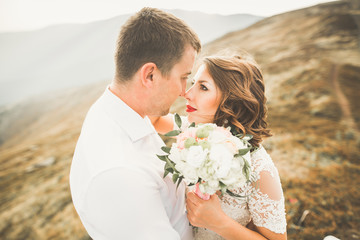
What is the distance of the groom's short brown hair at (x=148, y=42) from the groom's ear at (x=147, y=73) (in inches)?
1.7

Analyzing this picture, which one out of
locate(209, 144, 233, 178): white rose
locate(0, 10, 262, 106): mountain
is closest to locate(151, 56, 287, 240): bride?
locate(209, 144, 233, 178): white rose

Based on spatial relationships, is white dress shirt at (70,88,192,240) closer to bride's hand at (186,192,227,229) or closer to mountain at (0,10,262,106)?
bride's hand at (186,192,227,229)

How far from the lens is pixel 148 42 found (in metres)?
1.69

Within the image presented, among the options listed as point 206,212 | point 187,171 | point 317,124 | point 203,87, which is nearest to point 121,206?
point 187,171

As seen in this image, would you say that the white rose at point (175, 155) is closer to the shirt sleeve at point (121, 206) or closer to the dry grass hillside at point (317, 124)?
the shirt sleeve at point (121, 206)

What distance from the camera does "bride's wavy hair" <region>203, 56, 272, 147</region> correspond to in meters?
2.32

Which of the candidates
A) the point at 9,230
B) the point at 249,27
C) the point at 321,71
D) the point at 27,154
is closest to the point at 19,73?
the point at 27,154

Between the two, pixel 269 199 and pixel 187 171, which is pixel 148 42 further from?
pixel 269 199

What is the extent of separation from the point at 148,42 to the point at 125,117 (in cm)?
66

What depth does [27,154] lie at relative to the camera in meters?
11.5

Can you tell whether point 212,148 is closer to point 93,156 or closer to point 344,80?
point 93,156

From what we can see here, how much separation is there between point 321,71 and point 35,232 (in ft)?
53.9

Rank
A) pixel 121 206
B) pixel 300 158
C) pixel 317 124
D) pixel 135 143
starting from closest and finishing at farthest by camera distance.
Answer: pixel 121 206 < pixel 135 143 < pixel 300 158 < pixel 317 124

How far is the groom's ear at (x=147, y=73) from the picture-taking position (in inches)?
67.8
